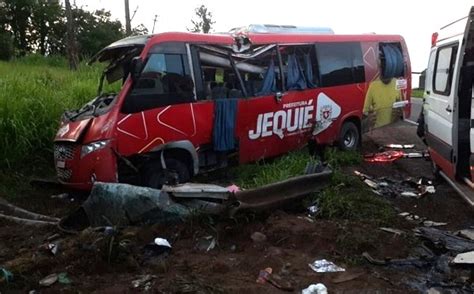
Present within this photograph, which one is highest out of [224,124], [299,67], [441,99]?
[299,67]

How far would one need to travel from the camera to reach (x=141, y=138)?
714 cm

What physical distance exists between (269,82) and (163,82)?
2.20 meters

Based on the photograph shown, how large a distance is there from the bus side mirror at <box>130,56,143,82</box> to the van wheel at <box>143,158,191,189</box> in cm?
120

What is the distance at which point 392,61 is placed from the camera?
441 inches

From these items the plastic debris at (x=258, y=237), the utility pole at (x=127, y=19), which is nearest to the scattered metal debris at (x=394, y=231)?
the plastic debris at (x=258, y=237)

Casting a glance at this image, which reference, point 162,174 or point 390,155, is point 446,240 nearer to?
point 162,174

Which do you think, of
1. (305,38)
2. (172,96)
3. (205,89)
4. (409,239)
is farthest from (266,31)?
(409,239)

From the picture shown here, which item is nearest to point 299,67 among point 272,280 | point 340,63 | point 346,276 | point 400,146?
point 340,63

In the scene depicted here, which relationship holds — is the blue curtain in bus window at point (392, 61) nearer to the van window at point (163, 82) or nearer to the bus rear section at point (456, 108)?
the bus rear section at point (456, 108)

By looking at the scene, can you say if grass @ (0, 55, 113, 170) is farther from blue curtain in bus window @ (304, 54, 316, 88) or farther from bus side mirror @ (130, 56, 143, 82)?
blue curtain in bus window @ (304, 54, 316, 88)

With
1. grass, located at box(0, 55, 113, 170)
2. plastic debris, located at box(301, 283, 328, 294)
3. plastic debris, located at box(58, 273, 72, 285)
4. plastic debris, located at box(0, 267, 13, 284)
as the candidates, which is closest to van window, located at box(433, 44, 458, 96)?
plastic debris, located at box(301, 283, 328, 294)

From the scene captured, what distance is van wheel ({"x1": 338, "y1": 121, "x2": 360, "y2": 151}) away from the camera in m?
10.4

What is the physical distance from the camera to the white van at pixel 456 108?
643cm

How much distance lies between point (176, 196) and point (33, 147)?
175 inches
